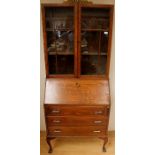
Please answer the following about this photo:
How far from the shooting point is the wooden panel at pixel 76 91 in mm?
2516

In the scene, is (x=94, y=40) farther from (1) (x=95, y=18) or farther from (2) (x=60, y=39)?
(2) (x=60, y=39)

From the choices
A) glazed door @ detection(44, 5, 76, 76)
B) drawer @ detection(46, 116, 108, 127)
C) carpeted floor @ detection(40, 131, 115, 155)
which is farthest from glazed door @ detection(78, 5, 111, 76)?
carpeted floor @ detection(40, 131, 115, 155)

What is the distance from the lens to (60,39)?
2.55m

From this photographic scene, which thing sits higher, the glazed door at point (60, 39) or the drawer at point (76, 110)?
the glazed door at point (60, 39)

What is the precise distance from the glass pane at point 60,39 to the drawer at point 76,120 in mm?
555

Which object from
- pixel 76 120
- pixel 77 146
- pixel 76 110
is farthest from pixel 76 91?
pixel 77 146

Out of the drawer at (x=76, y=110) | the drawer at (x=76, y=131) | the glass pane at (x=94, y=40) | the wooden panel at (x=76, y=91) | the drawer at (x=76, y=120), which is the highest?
the glass pane at (x=94, y=40)

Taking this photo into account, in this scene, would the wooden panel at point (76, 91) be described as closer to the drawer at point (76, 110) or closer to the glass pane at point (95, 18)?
the drawer at point (76, 110)

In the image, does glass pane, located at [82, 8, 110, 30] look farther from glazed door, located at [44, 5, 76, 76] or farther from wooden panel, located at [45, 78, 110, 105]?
wooden panel, located at [45, 78, 110, 105]

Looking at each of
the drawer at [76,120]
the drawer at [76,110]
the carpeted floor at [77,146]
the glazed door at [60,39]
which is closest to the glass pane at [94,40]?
the glazed door at [60,39]
